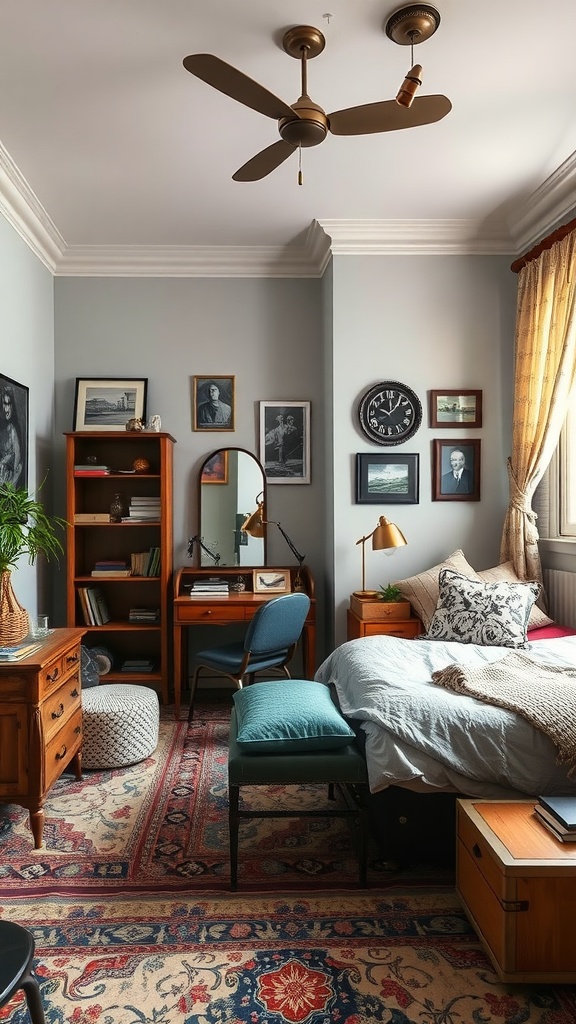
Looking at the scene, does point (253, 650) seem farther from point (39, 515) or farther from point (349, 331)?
point (349, 331)

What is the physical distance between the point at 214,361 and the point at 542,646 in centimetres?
299

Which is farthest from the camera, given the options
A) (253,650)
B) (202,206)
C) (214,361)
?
(214,361)

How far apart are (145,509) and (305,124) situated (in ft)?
A: 9.31

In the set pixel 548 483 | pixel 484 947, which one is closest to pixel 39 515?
pixel 484 947

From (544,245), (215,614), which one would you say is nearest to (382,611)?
(215,614)

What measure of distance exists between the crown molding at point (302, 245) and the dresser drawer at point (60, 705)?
265 centimetres

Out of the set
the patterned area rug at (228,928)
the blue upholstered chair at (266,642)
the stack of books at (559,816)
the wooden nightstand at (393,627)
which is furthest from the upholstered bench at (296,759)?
the wooden nightstand at (393,627)

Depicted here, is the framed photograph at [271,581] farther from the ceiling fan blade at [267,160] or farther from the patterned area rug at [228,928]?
the ceiling fan blade at [267,160]

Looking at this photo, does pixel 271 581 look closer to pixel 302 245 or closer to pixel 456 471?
pixel 456 471

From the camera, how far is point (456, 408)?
182 inches

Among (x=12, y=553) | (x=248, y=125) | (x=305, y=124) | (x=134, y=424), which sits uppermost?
(x=248, y=125)

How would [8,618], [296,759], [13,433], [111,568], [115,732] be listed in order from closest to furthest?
1. [296,759]
2. [8,618]
3. [115,732]
4. [13,433]
5. [111,568]

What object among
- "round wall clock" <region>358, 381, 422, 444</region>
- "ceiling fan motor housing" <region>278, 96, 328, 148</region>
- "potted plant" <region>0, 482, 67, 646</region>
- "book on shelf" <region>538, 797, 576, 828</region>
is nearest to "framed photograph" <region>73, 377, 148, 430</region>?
"round wall clock" <region>358, 381, 422, 444</region>

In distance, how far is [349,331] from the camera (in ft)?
15.0
